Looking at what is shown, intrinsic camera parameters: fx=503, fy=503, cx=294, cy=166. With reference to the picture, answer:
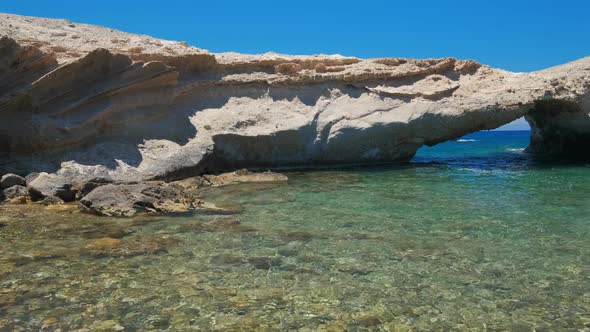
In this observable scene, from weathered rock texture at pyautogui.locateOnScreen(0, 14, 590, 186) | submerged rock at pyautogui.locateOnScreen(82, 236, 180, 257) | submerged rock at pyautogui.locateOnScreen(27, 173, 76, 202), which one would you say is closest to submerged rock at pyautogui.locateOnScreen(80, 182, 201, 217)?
submerged rock at pyautogui.locateOnScreen(27, 173, 76, 202)

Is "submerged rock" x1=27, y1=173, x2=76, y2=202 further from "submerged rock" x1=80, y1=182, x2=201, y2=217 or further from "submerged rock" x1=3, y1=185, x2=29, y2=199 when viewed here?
"submerged rock" x1=80, y1=182, x2=201, y2=217

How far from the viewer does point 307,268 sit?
6305 mm

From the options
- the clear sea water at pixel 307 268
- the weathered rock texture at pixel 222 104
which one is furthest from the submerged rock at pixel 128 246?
the weathered rock texture at pixel 222 104

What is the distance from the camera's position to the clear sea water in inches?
Answer: 190

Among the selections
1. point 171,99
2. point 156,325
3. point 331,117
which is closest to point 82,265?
point 156,325

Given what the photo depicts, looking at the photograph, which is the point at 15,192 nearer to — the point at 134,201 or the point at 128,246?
the point at 134,201

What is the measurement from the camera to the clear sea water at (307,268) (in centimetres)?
482

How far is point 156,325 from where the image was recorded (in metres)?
4.66

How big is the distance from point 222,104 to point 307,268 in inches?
446

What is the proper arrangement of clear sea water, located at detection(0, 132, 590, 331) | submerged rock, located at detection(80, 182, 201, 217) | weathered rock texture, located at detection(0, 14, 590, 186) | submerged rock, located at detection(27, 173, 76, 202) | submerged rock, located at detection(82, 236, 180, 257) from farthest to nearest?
1. weathered rock texture, located at detection(0, 14, 590, 186)
2. submerged rock, located at detection(27, 173, 76, 202)
3. submerged rock, located at detection(80, 182, 201, 217)
4. submerged rock, located at detection(82, 236, 180, 257)
5. clear sea water, located at detection(0, 132, 590, 331)

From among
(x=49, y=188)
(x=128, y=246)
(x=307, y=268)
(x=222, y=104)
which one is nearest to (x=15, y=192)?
(x=49, y=188)

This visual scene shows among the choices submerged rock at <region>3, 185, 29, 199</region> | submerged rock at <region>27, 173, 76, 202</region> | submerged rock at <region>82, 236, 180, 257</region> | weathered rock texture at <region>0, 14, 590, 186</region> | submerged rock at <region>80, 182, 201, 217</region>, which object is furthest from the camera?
weathered rock texture at <region>0, 14, 590, 186</region>

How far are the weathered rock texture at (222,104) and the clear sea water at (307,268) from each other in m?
3.51

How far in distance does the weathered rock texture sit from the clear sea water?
3514mm
